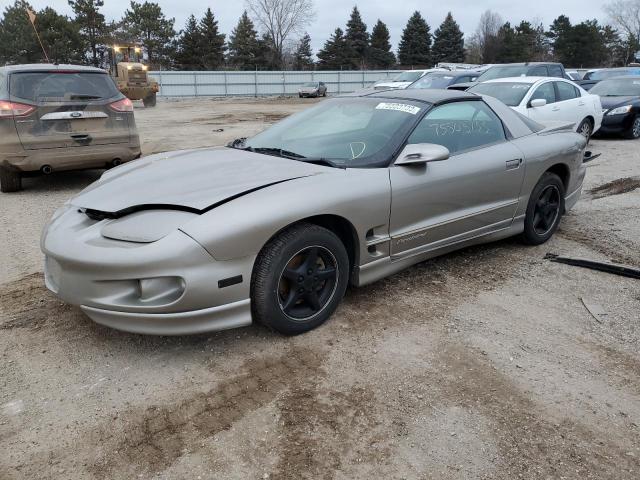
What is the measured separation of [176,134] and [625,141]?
10636mm

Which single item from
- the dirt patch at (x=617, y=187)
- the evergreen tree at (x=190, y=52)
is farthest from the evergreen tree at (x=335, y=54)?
the dirt patch at (x=617, y=187)

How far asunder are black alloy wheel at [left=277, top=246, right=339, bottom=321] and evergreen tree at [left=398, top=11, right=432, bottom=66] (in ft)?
227

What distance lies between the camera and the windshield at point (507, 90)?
356 inches

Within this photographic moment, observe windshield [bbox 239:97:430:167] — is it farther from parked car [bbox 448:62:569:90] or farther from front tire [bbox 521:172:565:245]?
parked car [bbox 448:62:569:90]

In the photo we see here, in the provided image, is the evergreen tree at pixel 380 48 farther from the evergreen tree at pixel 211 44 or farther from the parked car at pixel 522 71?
the parked car at pixel 522 71

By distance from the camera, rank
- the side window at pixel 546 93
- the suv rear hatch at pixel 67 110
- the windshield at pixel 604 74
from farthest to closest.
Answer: the windshield at pixel 604 74 < the side window at pixel 546 93 < the suv rear hatch at pixel 67 110

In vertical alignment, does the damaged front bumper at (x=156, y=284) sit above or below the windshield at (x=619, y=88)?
below

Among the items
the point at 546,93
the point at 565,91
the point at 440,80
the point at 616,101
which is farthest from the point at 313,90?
the point at 546,93

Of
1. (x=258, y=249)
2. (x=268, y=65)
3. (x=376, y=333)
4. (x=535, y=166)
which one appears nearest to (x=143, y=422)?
(x=258, y=249)

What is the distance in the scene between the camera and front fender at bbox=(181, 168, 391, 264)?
267 centimetres

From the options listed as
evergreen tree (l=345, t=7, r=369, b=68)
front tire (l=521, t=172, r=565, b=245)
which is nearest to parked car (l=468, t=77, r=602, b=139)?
front tire (l=521, t=172, r=565, b=245)

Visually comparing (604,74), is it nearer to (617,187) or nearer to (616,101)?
(616,101)

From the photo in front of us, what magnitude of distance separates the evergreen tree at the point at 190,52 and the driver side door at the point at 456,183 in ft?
196

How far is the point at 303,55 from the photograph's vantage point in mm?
66500
